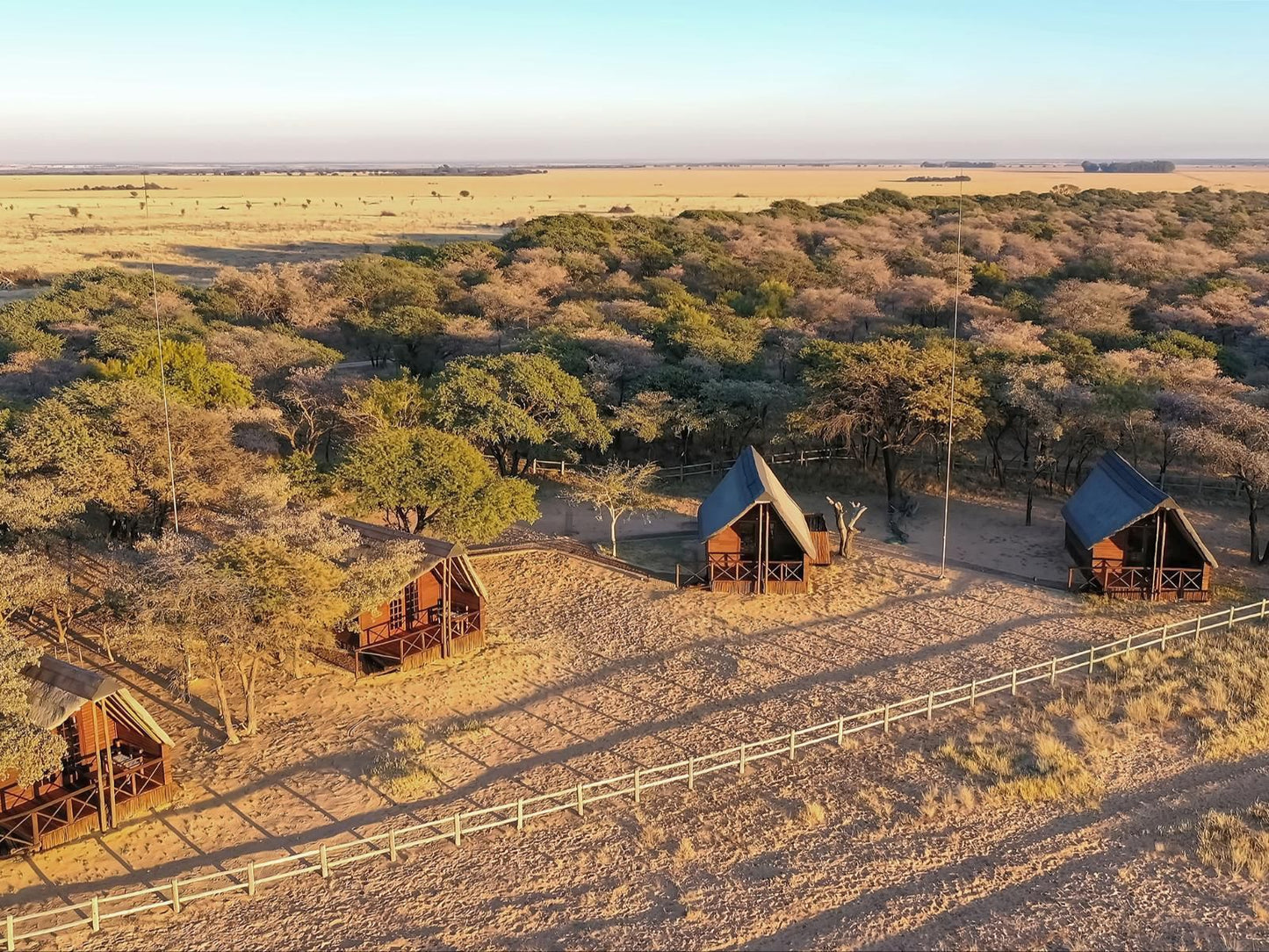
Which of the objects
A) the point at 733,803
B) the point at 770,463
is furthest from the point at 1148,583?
the point at 733,803

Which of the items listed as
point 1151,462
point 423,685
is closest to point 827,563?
point 423,685

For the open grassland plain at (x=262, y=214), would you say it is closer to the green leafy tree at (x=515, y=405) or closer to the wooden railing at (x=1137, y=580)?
the green leafy tree at (x=515, y=405)

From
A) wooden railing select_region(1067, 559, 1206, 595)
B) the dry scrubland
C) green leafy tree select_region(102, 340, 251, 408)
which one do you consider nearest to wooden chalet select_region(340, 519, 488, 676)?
the dry scrubland

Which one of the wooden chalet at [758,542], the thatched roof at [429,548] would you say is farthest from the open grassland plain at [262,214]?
the wooden chalet at [758,542]

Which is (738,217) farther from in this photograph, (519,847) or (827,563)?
(519,847)

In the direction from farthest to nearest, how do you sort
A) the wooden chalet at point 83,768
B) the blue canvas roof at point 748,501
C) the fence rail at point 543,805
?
1. the blue canvas roof at point 748,501
2. the wooden chalet at point 83,768
3. the fence rail at point 543,805

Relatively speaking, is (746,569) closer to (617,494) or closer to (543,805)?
(617,494)

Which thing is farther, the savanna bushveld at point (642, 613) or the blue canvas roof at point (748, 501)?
the blue canvas roof at point (748, 501)
